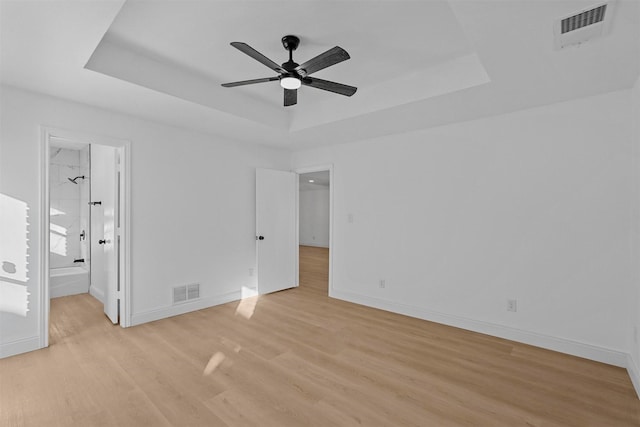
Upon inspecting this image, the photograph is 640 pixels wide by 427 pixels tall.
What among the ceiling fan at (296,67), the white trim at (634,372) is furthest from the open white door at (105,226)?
the white trim at (634,372)

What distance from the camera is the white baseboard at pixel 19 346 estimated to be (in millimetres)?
2728

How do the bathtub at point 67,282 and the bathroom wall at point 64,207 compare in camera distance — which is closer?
the bathtub at point 67,282

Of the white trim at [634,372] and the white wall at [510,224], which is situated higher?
the white wall at [510,224]

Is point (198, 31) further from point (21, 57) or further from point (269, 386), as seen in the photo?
point (269, 386)

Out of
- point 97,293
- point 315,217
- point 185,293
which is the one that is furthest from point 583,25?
point 315,217

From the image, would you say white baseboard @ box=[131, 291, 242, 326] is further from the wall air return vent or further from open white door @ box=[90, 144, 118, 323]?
open white door @ box=[90, 144, 118, 323]

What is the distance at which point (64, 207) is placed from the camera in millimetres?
5430

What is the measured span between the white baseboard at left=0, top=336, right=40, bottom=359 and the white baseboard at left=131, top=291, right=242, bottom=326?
0.83 m

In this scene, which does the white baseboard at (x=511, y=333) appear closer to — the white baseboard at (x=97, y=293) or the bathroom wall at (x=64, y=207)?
the white baseboard at (x=97, y=293)

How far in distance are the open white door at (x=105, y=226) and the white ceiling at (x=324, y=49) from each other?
0.96 meters

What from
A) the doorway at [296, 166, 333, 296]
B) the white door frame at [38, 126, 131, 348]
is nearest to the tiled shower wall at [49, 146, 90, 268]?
the white door frame at [38, 126, 131, 348]

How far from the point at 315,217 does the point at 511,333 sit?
9.15 metres

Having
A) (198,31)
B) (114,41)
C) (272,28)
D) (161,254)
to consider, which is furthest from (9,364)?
(272,28)

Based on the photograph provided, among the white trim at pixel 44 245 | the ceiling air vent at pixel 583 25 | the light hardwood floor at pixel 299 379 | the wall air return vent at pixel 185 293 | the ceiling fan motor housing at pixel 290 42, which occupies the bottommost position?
the light hardwood floor at pixel 299 379
